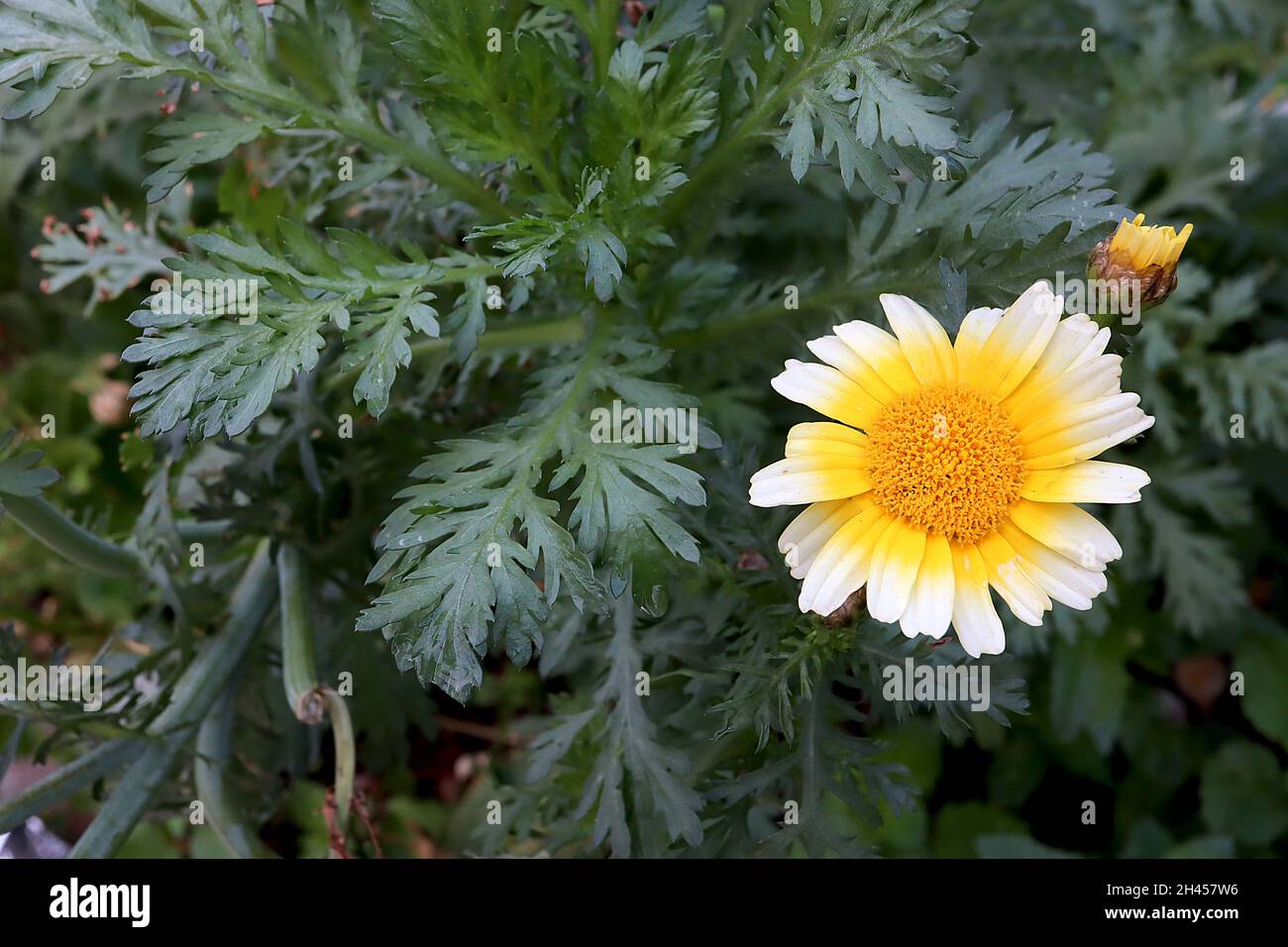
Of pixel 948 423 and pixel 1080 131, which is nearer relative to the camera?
pixel 948 423

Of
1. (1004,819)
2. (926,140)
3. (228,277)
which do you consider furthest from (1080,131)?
(228,277)

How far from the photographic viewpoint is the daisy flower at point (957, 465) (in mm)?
1073

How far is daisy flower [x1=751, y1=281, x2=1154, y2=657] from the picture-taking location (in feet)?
3.52

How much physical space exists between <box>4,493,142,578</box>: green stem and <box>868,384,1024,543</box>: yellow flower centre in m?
1.04

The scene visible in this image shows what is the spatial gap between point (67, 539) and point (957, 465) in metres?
1.20

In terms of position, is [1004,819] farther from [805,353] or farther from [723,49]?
[723,49]

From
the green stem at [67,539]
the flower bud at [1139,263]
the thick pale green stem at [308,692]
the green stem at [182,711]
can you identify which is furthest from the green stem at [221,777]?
the flower bud at [1139,263]

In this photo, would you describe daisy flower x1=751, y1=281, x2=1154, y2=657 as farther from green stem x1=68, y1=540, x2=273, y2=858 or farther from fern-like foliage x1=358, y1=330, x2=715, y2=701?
green stem x1=68, y1=540, x2=273, y2=858

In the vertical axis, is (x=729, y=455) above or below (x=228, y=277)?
below

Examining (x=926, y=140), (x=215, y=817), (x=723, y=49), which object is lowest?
(x=215, y=817)

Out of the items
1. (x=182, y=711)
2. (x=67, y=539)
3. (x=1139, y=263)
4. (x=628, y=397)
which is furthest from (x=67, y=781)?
(x=1139, y=263)

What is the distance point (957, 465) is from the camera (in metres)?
1.12
